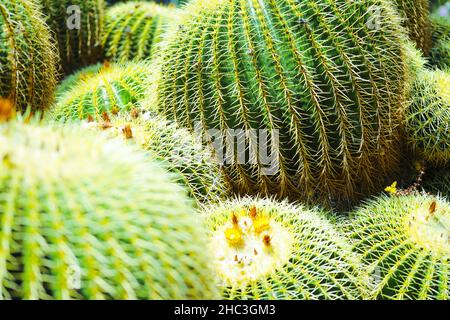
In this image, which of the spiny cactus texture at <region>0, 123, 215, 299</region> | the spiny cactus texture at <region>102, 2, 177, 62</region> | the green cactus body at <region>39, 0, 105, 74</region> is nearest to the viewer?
the spiny cactus texture at <region>0, 123, 215, 299</region>

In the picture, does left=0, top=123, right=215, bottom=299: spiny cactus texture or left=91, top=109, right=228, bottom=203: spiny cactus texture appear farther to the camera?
left=91, top=109, right=228, bottom=203: spiny cactus texture

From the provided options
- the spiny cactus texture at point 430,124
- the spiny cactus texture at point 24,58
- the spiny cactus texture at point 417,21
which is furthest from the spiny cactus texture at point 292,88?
the spiny cactus texture at point 417,21

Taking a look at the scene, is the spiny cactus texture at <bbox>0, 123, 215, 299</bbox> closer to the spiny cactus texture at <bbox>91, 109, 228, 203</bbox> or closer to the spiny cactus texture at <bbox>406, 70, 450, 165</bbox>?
the spiny cactus texture at <bbox>91, 109, 228, 203</bbox>

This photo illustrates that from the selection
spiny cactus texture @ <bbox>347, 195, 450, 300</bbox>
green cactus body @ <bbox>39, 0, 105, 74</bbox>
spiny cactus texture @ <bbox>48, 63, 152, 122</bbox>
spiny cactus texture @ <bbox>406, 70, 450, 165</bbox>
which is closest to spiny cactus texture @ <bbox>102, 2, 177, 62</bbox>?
green cactus body @ <bbox>39, 0, 105, 74</bbox>

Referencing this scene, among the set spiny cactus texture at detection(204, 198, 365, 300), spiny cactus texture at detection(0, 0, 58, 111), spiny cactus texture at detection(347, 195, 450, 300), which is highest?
spiny cactus texture at detection(0, 0, 58, 111)

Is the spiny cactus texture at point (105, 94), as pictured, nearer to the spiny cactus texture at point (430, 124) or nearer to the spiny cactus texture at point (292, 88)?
the spiny cactus texture at point (292, 88)

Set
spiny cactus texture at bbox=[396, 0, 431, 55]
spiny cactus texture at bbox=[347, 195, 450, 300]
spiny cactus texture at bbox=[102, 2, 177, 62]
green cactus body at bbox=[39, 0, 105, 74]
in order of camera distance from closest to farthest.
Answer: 1. spiny cactus texture at bbox=[347, 195, 450, 300]
2. spiny cactus texture at bbox=[396, 0, 431, 55]
3. green cactus body at bbox=[39, 0, 105, 74]
4. spiny cactus texture at bbox=[102, 2, 177, 62]
